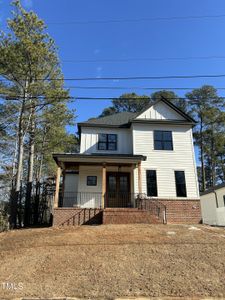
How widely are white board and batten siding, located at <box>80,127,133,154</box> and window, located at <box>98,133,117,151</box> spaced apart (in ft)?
0.68

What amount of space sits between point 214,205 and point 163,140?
32.6 feet

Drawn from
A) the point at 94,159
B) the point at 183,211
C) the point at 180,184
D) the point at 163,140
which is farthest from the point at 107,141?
the point at 183,211

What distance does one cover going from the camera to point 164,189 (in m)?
15.4

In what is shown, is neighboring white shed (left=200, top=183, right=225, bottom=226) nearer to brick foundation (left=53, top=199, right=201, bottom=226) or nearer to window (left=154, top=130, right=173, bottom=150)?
window (left=154, top=130, right=173, bottom=150)

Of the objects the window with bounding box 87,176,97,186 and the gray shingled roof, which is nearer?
the window with bounding box 87,176,97,186

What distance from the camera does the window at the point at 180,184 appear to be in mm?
15367

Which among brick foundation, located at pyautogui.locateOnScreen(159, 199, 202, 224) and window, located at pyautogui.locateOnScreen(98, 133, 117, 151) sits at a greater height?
window, located at pyautogui.locateOnScreen(98, 133, 117, 151)

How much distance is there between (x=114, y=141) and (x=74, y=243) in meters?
9.41

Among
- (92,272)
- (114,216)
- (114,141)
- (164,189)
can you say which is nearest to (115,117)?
(114,141)

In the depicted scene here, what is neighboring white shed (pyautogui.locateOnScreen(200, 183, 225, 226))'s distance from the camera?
21.0 meters

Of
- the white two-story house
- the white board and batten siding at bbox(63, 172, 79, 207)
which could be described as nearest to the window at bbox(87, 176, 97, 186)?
the white two-story house

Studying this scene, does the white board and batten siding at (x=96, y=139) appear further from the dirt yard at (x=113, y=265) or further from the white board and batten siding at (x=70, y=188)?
the dirt yard at (x=113, y=265)

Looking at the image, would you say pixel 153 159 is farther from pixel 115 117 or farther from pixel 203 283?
pixel 203 283

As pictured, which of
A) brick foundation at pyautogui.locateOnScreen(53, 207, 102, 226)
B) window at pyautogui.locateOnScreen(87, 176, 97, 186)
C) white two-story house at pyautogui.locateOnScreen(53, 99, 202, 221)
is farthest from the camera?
window at pyautogui.locateOnScreen(87, 176, 97, 186)
